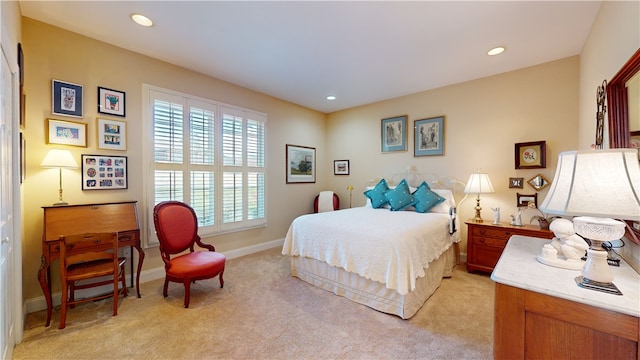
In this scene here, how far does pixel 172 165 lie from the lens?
3357 mm

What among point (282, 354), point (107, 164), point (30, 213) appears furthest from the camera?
point (107, 164)

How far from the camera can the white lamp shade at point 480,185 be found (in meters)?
3.36

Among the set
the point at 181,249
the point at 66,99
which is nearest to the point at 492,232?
the point at 181,249

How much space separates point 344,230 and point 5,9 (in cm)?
309

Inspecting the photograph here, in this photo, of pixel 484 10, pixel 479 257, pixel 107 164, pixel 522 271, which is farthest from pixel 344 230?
pixel 107 164

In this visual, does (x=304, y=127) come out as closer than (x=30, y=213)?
No

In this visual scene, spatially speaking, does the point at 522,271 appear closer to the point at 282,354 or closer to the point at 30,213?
the point at 282,354

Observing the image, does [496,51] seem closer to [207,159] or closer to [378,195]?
[378,195]

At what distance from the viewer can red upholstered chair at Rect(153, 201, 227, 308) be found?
2.54m

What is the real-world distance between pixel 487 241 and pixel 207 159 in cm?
405

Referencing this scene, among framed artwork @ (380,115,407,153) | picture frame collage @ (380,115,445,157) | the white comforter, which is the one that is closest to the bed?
the white comforter

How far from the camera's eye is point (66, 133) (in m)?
2.58

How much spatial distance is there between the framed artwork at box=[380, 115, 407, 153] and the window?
2.25 m

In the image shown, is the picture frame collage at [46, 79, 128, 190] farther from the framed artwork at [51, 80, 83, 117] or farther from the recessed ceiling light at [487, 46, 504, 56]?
the recessed ceiling light at [487, 46, 504, 56]
